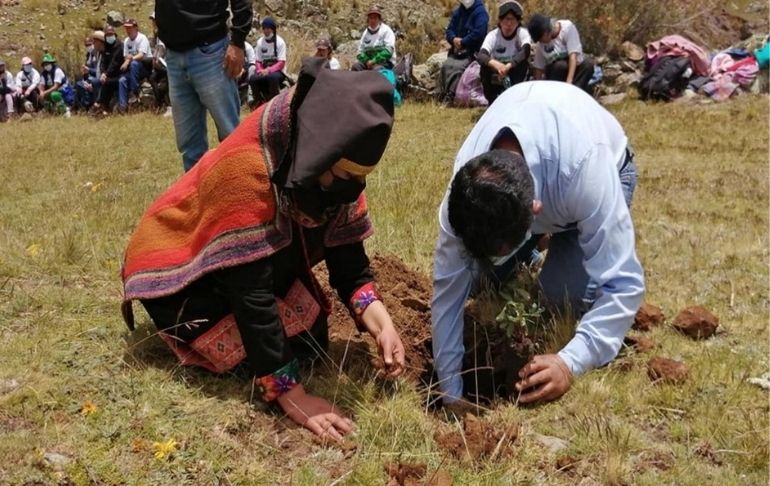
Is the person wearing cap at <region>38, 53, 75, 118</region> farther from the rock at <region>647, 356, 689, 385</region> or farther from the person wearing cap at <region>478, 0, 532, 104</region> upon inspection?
the rock at <region>647, 356, 689, 385</region>

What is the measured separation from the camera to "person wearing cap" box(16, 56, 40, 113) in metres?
13.9

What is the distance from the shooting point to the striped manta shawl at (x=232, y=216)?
7.47ft

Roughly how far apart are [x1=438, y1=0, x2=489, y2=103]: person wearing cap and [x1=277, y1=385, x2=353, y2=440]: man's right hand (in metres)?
8.67

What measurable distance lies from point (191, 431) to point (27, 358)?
0.78m

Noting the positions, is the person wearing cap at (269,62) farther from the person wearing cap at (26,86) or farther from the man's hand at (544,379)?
the man's hand at (544,379)

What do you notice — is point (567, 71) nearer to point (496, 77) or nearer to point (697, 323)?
point (496, 77)

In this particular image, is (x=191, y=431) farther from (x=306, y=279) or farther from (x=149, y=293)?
(x=306, y=279)

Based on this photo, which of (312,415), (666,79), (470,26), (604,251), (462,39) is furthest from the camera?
(462,39)

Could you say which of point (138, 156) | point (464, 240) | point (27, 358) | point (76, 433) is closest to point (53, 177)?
point (138, 156)

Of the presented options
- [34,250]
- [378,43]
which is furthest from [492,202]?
[378,43]

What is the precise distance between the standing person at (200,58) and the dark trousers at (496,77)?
5197 millimetres

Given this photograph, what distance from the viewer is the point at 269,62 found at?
11180mm

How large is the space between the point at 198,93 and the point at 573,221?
2403 mm

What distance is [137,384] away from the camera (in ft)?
8.25
